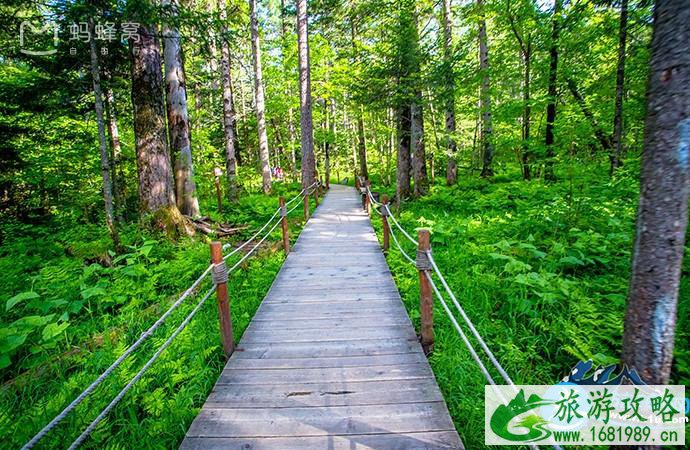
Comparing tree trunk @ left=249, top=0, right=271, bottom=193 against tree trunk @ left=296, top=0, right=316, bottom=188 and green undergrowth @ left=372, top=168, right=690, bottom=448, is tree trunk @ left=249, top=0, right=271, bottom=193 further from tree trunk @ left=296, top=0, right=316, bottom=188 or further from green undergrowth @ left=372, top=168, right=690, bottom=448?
green undergrowth @ left=372, top=168, right=690, bottom=448

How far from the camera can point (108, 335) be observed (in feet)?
13.2

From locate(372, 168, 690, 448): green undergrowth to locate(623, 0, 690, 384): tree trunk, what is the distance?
1109 mm

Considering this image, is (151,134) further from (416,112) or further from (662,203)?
(662,203)

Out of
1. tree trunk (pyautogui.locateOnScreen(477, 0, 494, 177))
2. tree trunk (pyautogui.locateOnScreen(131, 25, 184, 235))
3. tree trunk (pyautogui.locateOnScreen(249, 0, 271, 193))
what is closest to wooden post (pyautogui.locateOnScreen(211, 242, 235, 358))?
tree trunk (pyautogui.locateOnScreen(131, 25, 184, 235))

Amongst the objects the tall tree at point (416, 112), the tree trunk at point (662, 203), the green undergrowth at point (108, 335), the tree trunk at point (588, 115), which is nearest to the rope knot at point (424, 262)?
the tree trunk at point (662, 203)

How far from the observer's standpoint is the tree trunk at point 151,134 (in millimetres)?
7539

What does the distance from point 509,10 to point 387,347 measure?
41.5 feet

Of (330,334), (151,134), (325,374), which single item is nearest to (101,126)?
(151,134)

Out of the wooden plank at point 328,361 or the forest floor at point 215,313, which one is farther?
the wooden plank at point 328,361

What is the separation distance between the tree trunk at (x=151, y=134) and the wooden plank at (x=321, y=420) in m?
6.12

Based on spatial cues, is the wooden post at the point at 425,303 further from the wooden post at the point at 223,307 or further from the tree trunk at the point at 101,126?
the tree trunk at the point at 101,126

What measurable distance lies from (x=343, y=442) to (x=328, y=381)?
744 millimetres

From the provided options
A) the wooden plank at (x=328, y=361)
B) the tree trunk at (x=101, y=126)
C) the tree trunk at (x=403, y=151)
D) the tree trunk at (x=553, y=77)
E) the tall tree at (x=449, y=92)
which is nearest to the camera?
the wooden plank at (x=328, y=361)

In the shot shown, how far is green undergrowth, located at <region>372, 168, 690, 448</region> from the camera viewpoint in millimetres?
3334
